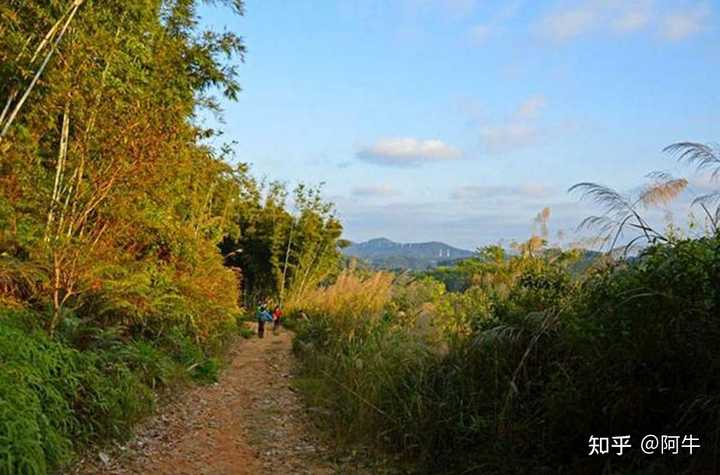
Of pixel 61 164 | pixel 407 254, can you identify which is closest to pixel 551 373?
pixel 61 164

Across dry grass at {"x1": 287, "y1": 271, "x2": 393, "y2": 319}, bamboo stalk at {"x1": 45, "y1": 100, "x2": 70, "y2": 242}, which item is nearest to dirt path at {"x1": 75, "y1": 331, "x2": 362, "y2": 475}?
dry grass at {"x1": 287, "y1": 271, "x2": 393, "y2": 319}

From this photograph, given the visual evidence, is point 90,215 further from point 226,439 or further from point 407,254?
point 407,254

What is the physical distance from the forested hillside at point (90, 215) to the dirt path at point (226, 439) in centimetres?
25

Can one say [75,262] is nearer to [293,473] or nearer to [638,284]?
[293,473]

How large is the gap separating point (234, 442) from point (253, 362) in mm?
4952

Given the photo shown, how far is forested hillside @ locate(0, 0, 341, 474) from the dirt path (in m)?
0.25

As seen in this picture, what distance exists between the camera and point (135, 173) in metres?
6.26

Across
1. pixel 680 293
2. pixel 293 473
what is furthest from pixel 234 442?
pixel 680 293

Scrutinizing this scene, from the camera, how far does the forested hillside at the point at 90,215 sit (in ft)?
14.0

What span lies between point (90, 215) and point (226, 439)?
3.27 m

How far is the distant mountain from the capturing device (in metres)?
13.2

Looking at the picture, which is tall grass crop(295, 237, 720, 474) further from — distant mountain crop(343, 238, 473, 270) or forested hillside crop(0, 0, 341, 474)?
distant mountain crop(343, 238, 473, 270)

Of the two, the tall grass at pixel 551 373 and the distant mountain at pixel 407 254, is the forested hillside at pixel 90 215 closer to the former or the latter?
the tall grass at pixel 551 373

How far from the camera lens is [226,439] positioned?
5.35m
